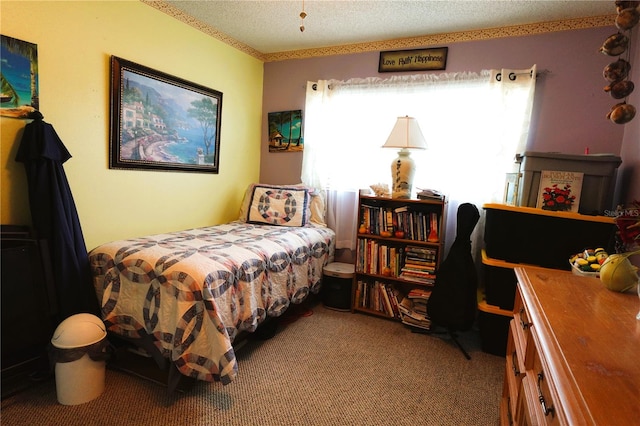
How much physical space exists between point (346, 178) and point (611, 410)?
272 centimetres

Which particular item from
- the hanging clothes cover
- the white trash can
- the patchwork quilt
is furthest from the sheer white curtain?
the white trash can

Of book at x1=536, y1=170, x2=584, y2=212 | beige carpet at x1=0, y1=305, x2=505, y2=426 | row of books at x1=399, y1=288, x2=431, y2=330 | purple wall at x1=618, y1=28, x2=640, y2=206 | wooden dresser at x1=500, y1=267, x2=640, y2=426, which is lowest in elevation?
beige carpet at x1=0, y1=305, x2=505, y2=426

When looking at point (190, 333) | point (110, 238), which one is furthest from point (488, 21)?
point (110, 238)

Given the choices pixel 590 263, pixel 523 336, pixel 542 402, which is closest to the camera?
pixel 542 402

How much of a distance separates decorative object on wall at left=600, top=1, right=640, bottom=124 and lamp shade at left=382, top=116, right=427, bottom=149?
158 cm

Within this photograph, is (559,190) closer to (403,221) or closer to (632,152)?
(632,152)

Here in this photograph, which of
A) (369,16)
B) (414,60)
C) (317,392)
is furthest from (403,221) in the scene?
(369,16)

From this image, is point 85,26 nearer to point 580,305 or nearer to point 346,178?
point 346,178

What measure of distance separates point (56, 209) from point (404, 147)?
7.41 feet

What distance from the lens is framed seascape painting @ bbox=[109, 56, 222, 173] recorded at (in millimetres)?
2258

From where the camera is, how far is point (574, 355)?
0.72 m

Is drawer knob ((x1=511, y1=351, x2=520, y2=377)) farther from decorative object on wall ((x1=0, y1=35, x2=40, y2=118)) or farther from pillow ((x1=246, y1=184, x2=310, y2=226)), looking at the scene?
decorative object on wall ((x1=0, y1=35, x2=40, y2=118))

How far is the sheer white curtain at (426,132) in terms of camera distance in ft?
8.48

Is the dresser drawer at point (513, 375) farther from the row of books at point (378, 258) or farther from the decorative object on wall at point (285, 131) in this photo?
the decorative object on wall at point (285, 131)
